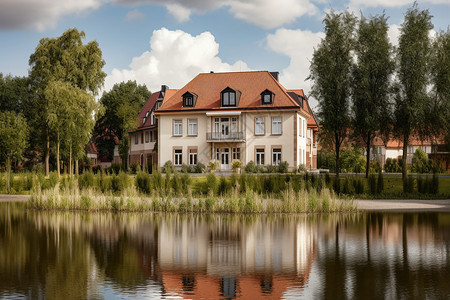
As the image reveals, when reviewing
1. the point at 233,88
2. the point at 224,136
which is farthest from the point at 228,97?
the point at 224,136

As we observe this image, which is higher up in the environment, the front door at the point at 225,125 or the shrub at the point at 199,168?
the front door at the point at 225,125

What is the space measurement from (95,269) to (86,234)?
18.2 feet

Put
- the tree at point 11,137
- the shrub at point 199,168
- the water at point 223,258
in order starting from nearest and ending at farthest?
the water at point 223,258
the tree at point 11,137
the shrub at point 199,168

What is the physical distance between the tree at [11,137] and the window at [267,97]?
945 inches

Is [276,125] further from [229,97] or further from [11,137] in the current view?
[11,137]

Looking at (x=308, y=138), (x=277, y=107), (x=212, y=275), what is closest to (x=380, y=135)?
(x=277, y=107)

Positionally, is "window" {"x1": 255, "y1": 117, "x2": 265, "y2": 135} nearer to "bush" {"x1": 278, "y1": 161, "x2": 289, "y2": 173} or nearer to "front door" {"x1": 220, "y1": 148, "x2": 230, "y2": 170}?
"front door" {"x1": 220, "y1": 148, "x2": 230, "y2": 170}

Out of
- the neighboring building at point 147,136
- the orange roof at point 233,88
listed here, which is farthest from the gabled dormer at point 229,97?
the neighboring building at point 147,136

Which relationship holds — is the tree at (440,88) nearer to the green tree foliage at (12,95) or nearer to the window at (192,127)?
the window at (192,127)

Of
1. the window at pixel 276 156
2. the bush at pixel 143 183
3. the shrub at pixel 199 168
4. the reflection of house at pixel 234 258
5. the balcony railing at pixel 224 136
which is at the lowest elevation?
the reflection of house at pixel 234 258

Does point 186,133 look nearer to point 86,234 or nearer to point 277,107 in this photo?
point 277,107

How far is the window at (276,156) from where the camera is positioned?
171 ft

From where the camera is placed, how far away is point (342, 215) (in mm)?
22094

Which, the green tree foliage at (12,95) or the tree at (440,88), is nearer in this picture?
the tree at (440,88)
